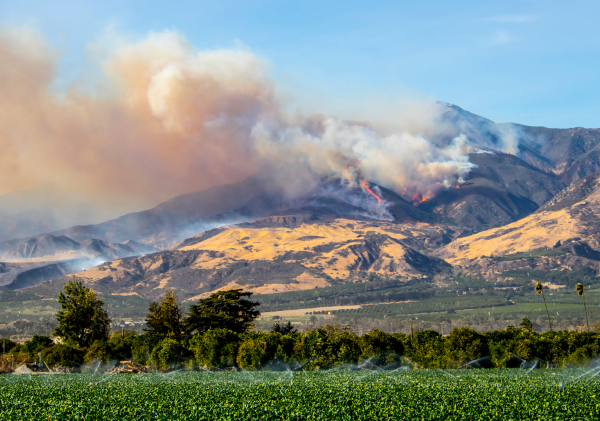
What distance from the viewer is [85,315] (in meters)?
130

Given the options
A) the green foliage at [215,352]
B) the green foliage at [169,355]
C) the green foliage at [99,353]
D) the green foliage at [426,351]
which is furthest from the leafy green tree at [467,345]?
the green foliage at [99,353]

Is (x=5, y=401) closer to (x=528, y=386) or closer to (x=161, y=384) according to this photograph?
(x=161, y=384)

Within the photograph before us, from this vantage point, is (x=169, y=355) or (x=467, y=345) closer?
(x=467, y=345)

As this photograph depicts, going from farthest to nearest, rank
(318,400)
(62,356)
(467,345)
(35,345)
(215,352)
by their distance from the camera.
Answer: (35,345) → (62,356) → (215,352) → (467,345) → (318,400)

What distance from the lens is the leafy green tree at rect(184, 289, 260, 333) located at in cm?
13338

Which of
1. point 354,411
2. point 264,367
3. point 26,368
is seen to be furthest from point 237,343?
point 354,411

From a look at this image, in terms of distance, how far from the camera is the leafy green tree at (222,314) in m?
133

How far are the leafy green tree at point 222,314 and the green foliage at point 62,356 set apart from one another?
29092 millimetres

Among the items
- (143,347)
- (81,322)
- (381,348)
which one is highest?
(81,322)

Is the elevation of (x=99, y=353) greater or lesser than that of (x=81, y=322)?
lesser

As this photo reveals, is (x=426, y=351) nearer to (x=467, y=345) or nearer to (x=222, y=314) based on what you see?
(x=467, y=345)

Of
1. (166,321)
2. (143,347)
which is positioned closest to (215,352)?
(143,347)

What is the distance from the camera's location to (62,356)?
10519 centimetres

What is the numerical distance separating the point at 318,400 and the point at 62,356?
3005 inches
